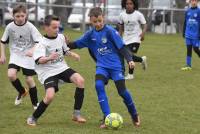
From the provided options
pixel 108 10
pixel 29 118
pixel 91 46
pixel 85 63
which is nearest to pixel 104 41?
pixel 91 46

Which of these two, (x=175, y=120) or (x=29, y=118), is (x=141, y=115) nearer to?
(x=175, y=120)

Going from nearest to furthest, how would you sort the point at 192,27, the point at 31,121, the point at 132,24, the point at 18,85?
the point at 31,121
the point at 18,85
the point at 132,24
the point at 192,27

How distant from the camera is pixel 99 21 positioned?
8.24 meters

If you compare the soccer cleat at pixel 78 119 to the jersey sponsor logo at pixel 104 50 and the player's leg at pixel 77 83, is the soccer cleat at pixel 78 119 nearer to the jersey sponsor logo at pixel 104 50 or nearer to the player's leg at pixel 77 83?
the player's leg at pixel 77 83

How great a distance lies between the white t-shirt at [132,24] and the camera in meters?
13.7

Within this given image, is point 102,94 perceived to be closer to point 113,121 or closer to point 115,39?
point 113,121

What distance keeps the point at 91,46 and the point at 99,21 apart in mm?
492

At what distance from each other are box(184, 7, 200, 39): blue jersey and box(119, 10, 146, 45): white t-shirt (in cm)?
202

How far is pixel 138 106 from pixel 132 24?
13.1ft

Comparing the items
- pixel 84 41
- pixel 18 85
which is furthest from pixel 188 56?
pixel 84 41

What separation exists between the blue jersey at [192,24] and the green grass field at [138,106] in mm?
961

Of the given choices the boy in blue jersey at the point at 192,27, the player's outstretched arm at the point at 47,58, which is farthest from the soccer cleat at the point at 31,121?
the boy in blue jersey at the point at 192,27

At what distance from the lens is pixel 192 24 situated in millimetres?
15438

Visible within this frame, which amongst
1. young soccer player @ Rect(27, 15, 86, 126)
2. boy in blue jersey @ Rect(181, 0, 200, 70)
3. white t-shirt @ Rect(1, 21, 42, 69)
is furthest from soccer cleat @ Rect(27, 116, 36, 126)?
boy in blue jersey @ Rect(181, 0, 200, 70)
